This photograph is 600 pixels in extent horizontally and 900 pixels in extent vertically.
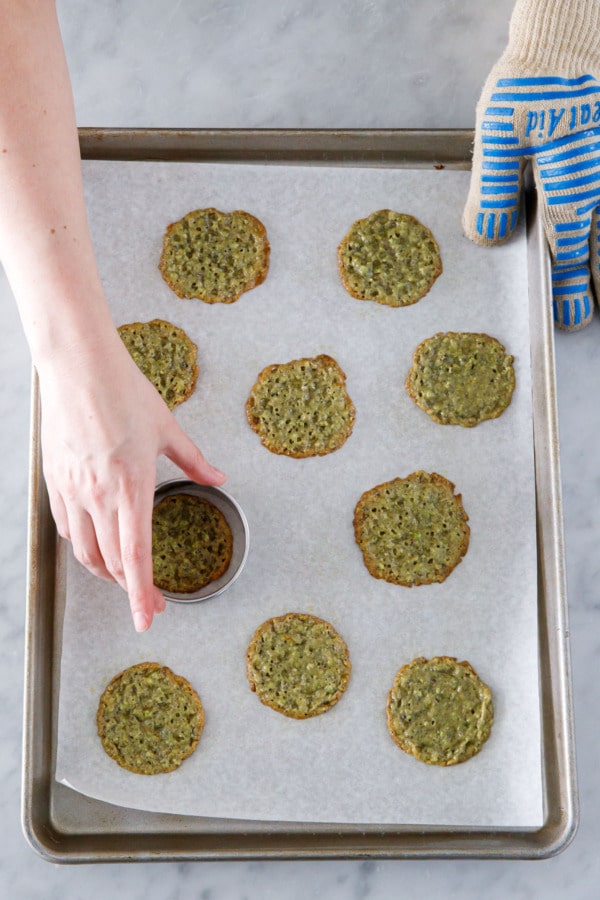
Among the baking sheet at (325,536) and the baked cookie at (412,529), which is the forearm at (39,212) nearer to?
the baking sheet at (325,536)

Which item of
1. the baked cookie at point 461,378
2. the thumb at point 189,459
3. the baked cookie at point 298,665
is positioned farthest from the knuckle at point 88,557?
the baked cookie at point 461,378

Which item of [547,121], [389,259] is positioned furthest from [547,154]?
[389,259]

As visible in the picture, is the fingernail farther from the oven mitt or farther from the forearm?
the oven mitt

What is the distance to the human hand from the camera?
3.72ft

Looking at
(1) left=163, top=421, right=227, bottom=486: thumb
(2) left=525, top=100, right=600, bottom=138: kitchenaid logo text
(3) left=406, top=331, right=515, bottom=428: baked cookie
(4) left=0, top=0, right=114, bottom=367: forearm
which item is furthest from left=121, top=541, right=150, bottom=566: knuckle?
(2) left=525, top=100, right=600, bottom=138: kitchenaid logo text

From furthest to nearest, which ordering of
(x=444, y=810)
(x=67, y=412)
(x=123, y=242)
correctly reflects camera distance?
(x=123, y=242) → (x=444, y=810) → (x=67, y=412)

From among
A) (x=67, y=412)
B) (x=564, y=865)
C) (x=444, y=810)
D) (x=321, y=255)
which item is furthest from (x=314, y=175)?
(x=564, y=865)

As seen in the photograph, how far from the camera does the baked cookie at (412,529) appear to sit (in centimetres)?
143

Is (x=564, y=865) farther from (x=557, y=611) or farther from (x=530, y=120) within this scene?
(x=530, y=120)

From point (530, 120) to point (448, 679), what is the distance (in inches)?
33.3

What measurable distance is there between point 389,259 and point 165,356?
0.39m

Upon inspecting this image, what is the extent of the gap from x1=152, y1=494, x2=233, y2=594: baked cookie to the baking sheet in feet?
0.14

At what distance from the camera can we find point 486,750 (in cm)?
140

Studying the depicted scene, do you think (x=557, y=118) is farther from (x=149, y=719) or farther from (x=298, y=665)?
(x=149, y=719)
